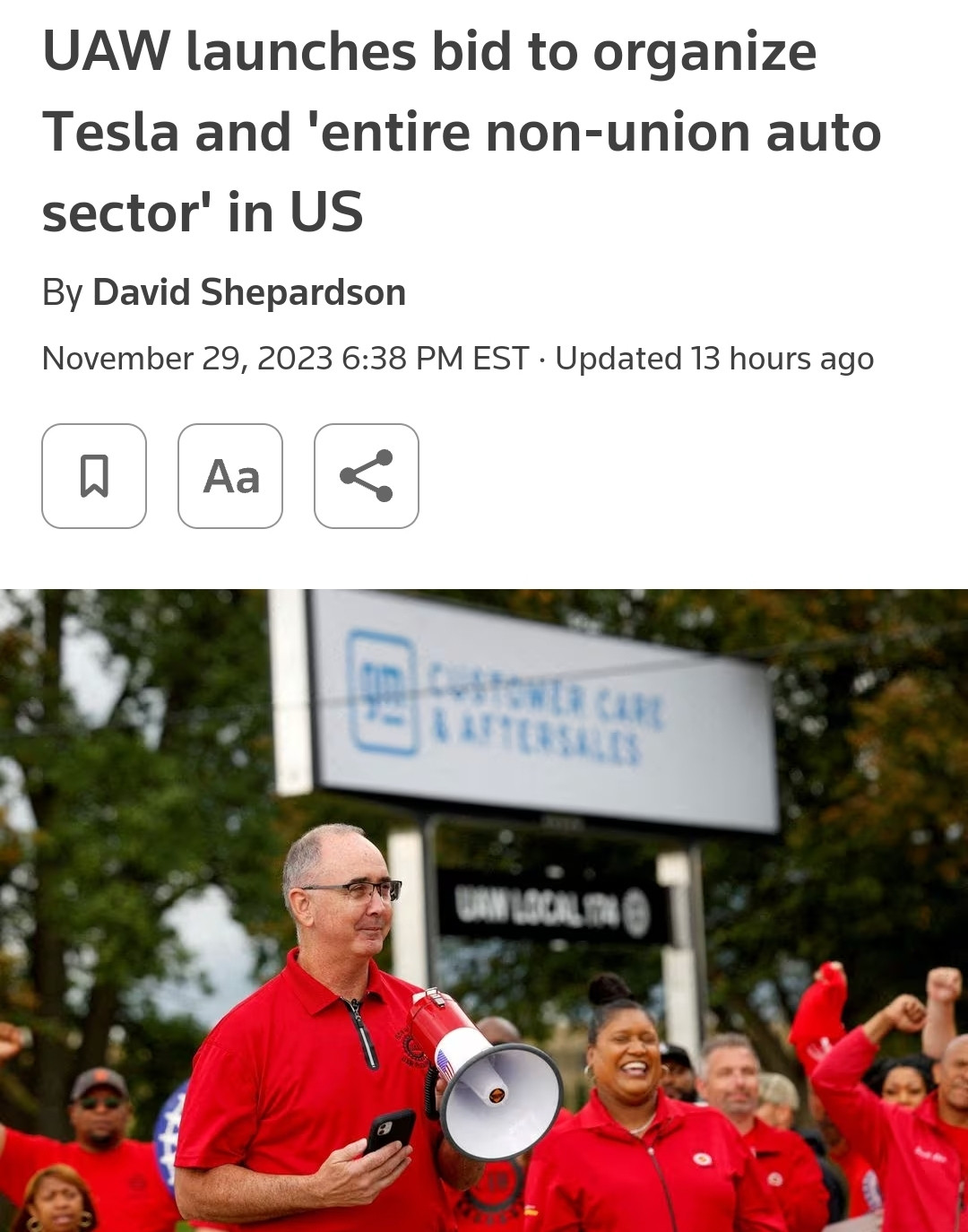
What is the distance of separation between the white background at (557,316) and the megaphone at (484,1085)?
128 centimetres

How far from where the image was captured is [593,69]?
16.9 ft

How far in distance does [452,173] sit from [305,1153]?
88.5 inches

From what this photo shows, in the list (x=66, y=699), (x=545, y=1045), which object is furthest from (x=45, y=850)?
(x=545, y=1045)

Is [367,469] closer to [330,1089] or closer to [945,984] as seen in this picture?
[330,1089]

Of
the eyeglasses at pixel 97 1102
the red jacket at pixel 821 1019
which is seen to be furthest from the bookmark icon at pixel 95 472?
the eyeglasses at pixel 97 1102

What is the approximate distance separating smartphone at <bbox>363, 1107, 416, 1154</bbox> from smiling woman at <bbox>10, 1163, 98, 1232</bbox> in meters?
3.93

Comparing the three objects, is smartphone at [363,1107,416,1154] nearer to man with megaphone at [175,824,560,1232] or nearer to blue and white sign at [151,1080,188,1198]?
man with megaphone at [175,824,560,1232]

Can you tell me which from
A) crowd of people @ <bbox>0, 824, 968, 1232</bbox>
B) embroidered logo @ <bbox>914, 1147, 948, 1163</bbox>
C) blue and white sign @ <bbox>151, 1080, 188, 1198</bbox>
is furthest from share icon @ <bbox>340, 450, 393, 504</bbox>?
blue and white sign @ <bbox>151, 1080, 188, 1198</bbox>

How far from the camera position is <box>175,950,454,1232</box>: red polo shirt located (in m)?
4.36

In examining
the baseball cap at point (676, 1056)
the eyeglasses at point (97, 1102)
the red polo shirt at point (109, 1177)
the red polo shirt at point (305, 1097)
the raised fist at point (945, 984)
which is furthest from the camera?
the eyeglasses at point (97, 1102)

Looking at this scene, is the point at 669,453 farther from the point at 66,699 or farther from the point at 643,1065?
the point at 66,699

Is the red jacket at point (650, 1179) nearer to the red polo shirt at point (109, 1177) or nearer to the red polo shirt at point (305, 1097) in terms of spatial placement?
the red polo shirt at point (305, 1097)

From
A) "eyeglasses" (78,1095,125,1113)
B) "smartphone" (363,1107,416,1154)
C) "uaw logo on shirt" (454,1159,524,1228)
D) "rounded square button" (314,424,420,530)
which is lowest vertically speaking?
"uaw logo on shirt" (454,1159,524,1228)

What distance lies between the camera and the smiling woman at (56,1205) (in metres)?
7.81
